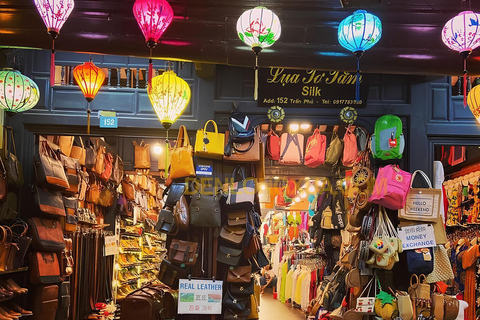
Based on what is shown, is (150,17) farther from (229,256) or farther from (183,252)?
(229,256)

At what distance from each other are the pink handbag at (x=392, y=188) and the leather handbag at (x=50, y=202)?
3625mm

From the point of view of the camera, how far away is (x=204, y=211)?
6.04 m

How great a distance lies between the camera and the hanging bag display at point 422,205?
20.2ft

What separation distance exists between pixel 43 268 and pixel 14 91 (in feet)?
6.75

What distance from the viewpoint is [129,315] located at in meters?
6.19

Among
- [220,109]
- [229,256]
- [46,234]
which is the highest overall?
[220,109]

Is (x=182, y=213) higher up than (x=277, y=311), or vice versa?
(x=182, y=213)

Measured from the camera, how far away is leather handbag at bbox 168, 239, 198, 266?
240 inches

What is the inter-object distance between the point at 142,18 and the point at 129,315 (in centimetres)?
317

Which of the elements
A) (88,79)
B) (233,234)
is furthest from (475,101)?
(88,79)

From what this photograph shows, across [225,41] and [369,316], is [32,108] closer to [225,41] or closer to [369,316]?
[225,41]

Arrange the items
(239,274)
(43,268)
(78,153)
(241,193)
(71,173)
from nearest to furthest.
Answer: (241,193) < (239,274) < (43,268) < (71,173) < (78,153)

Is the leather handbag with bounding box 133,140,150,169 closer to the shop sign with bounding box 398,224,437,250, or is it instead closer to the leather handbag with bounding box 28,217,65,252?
the leather handbag with bounding box 28,217,65,252

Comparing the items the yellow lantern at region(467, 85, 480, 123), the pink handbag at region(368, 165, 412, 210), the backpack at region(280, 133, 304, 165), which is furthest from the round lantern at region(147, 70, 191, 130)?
the yellow lantern at region(467, 85, 480, 123)
